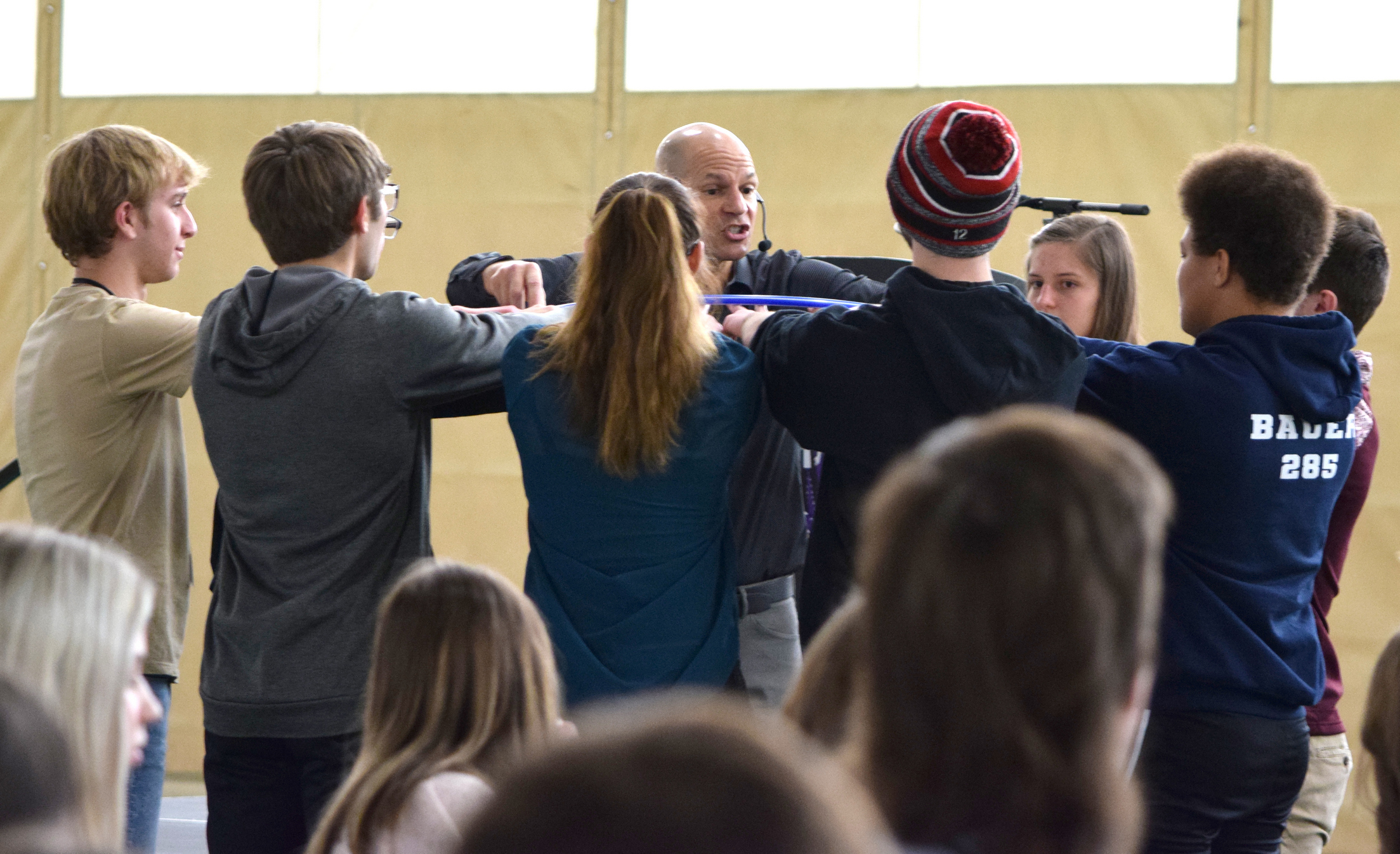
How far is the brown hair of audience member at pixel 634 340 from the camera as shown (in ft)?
6.02

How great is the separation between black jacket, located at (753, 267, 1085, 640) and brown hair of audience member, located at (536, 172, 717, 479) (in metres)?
0.15

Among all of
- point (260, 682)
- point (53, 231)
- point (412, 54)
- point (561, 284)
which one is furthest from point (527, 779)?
point (412, 54)

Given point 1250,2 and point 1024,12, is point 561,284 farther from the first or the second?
point 1250,2

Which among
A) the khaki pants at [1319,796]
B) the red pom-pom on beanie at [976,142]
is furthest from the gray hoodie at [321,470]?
the khaki pants at [1319,796]

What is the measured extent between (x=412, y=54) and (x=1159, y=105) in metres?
2.62

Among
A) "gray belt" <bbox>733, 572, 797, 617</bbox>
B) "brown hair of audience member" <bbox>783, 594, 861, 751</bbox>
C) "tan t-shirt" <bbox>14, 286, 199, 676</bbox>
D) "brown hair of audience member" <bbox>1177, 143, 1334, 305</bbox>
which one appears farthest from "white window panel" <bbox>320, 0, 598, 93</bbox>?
"brown hair of audience member" <bbox>783, 594, 861, 751</bbox>

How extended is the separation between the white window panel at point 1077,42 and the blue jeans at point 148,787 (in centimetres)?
345

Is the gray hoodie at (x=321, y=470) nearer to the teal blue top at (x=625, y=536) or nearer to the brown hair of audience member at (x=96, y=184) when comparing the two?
the teal blue top at (x=625, y=536)

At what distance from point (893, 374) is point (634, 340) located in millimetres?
354

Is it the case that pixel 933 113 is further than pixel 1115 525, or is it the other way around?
pixel 933 113

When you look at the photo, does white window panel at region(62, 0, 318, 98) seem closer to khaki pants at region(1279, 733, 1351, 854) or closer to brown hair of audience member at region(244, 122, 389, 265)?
brown hair of audience member at region(244, 122, 389, 265)

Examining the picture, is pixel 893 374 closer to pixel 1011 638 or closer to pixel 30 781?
pixel 1011 638

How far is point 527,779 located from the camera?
1.66ft

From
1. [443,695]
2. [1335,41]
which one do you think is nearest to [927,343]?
[443,695]
